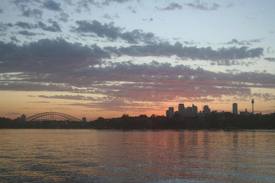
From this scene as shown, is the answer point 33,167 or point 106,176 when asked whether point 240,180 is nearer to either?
point 106,176

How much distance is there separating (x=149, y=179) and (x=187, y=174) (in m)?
4.94

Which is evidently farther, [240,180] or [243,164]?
[243,164]

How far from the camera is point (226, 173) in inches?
1660

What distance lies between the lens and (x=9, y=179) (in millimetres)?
36938

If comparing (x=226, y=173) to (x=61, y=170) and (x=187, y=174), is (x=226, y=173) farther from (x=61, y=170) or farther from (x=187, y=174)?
(x=61, y=170)

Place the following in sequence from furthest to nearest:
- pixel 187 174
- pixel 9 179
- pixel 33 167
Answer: pixel 33 167
pixel 187 174
pixel 9 179

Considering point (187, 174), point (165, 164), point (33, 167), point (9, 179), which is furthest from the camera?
point (165, 164)

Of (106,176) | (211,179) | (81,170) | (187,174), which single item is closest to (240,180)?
(211,179)

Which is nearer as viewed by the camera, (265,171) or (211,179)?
(211,179)

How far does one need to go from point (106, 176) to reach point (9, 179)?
787 centimetres

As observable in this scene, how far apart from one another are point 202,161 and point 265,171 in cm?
1107

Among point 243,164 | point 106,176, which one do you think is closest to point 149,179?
point 106,176

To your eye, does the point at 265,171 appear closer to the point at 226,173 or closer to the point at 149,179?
the point at 226,173

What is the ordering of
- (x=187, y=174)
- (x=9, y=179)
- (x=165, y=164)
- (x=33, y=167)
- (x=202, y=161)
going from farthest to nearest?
(x=202, y=161) < (x=165, y=164) < (x=33, y=167) < (x=187, y=174) < (x=9, y=179)
